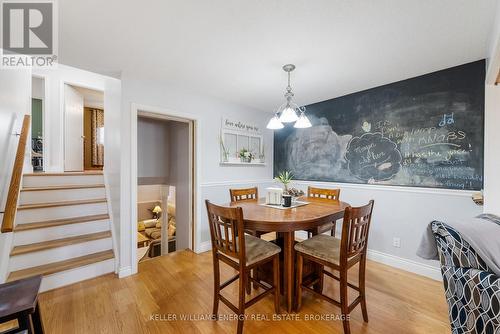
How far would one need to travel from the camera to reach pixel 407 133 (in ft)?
8.29

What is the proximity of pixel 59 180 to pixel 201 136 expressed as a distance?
199cm

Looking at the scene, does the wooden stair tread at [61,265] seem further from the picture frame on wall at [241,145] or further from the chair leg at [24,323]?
the picture frame on wall at [241,145]

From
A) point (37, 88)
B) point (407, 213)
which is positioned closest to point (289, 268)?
point (407, 213)

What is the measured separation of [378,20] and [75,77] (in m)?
4.68

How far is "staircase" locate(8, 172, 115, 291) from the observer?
2.13 m

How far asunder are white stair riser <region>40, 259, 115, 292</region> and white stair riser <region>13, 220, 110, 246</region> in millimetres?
467

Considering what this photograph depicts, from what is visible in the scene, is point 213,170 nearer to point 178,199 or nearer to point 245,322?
point 178,199

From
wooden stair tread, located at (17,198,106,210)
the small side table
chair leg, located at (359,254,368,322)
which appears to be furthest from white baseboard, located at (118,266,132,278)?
chair leg, located at (359,254,368,322)

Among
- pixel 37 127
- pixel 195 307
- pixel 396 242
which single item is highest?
pixel 37 127

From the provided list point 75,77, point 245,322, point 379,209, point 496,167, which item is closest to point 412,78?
point 496,167

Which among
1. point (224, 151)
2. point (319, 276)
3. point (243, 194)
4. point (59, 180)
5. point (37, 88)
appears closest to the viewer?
point (319, 276)

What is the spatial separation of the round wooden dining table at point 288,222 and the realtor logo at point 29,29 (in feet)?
6.61

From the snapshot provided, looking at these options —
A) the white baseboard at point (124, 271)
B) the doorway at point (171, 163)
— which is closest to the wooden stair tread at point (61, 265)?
the white baseboard at point (124, 271)

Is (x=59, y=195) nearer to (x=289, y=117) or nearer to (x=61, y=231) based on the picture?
(x=61, y=231)
